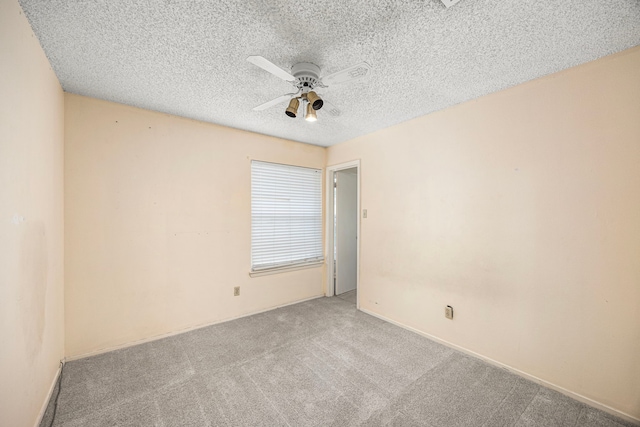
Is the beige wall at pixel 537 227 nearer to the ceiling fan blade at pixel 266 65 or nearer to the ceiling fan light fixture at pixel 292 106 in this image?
the ceiling fan light fixture at pixel 292 106

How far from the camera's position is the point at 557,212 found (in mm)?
1956

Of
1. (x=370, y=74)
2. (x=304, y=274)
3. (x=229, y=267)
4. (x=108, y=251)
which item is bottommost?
(x=304, y=274)

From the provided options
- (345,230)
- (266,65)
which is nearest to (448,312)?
(345,230)

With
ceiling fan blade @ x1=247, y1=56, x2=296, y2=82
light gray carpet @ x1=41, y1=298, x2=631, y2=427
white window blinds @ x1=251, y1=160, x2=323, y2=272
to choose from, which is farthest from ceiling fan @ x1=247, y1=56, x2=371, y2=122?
light gray carpet @ x1=41, y1=298, x2=631, y2=427

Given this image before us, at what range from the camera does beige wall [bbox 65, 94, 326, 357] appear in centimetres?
235

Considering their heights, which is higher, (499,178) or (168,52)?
(168,52)

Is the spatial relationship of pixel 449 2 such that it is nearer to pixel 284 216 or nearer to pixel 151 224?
pixel 284 216

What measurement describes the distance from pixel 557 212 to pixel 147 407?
3332mm

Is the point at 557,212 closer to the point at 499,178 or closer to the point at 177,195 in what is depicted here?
the point at 499,178

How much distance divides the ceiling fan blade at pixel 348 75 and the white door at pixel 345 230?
2.53 m

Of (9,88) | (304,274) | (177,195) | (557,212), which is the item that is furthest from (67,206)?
(557,212)

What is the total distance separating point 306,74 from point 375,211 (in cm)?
205

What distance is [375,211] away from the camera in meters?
3.40

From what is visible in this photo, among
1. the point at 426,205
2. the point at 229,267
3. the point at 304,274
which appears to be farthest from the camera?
the point at 304,274
